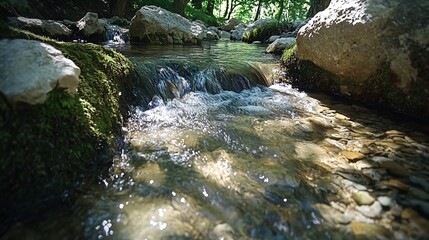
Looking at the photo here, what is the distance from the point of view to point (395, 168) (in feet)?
8.07

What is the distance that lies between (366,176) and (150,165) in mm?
1905

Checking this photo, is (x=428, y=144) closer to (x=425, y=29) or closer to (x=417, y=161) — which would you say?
(x=417, y=161)

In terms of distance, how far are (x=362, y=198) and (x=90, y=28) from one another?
360 inches

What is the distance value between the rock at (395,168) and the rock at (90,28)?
892 centimetres

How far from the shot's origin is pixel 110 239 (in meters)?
1.64

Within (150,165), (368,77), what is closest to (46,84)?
(150,165)

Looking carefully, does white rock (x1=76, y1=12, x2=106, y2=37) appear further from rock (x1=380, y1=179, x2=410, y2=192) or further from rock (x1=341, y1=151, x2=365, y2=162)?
rock (x1=380, y1=179, x2=410, y2=192)

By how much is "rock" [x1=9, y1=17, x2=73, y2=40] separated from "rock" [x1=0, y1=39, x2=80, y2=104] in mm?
5626

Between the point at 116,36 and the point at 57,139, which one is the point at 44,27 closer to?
the point at 116,36

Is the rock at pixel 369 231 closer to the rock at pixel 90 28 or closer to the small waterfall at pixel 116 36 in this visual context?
the rock at pixel 90 28

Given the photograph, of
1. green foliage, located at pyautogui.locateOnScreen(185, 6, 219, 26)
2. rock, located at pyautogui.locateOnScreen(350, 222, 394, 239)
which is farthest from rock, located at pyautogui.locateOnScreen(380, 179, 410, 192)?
green foliage, located at pyautogui.locateOnScreen(185, 6, 219, 26)

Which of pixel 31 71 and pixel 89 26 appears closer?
pixel 31 71

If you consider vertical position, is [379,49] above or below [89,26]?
above

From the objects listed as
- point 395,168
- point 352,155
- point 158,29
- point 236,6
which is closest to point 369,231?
point 395,168
